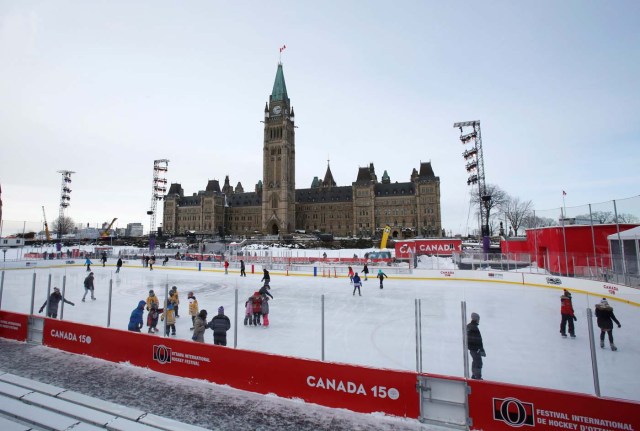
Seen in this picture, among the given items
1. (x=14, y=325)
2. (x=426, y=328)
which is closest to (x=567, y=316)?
(x=426, y=328)

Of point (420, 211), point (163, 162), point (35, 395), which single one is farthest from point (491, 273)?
point (163, 162)

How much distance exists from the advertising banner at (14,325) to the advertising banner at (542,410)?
12213 mm

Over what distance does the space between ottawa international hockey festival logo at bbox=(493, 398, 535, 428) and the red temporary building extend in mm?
14335

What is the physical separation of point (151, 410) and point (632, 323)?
36.6 ft

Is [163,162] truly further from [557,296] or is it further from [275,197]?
[557,296]

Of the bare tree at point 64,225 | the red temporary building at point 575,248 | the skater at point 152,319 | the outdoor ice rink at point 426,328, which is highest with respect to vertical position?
the bare tree at point 64,225

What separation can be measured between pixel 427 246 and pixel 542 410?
116 ft

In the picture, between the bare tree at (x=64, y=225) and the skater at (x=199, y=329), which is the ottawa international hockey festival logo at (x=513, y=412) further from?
the bare tree at (x=64, y=225)

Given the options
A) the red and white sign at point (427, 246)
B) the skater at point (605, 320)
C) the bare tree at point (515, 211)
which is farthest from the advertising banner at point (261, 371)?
the bare tree at point (515, 211)

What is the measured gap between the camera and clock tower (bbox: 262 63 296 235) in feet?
345

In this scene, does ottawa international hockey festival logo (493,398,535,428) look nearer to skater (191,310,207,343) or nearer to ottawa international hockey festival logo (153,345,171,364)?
skater (191,310,207,343)

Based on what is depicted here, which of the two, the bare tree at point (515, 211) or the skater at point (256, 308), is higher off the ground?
the bare tree at point (515, 211)

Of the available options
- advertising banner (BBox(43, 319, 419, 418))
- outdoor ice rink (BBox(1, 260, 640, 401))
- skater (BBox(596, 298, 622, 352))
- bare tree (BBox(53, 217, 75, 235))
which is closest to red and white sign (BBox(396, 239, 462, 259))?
outdoor ice rink (BBox(1, 260, 640, 401))

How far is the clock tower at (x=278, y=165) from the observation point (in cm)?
10519
